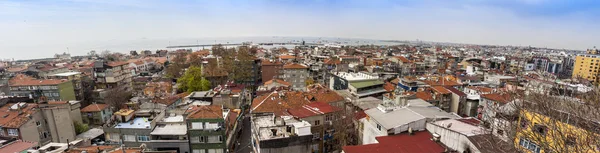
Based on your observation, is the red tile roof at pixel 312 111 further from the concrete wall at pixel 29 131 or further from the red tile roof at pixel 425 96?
the concrete wall at pixel 29 131

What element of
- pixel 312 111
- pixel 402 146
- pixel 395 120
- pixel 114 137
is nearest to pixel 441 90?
pixel 395 120

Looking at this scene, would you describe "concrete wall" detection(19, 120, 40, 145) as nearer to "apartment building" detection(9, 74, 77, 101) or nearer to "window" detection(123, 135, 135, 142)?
"window" detection(123, 135, 135, 142)

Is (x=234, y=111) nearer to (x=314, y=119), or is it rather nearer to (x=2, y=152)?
(x=314, y=119)

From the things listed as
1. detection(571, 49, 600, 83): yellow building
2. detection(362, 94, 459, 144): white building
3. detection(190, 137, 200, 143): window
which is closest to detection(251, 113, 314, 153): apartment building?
detection(362, 94, 459, 144): white building

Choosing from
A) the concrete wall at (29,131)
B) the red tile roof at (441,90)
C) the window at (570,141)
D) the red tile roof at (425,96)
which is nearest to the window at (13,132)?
the concrete wall at (29,131)

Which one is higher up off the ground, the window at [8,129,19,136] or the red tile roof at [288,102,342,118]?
the red tile roof at [288,102,342,118]

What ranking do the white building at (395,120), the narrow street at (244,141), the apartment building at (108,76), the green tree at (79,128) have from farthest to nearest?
the apartment building at (108,76)
the green tree at (79,128)
the narrow street at (244,141)
the white building at (395,120)
